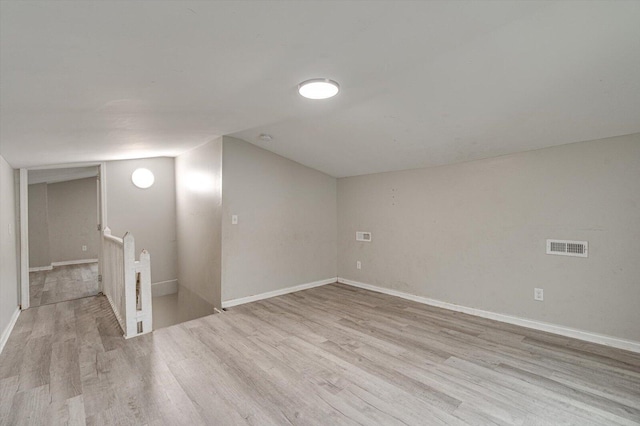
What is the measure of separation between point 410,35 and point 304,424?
2330 mm

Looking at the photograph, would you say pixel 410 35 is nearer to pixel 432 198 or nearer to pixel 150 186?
pixel 432 198

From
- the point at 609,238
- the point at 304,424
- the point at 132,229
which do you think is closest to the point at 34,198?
the point at 132,229

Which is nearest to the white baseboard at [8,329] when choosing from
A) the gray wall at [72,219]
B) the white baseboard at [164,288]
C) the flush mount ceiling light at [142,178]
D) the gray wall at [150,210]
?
the gray wall at [150,210]

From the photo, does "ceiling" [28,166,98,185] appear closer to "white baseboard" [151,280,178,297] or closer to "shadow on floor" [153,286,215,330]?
"white baseboard" [151,280,178,297]

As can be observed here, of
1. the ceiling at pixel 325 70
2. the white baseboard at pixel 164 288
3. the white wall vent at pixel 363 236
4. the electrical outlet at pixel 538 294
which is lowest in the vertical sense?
the white baseboard at pixel 164 288

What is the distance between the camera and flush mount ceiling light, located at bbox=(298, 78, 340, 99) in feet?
7.41

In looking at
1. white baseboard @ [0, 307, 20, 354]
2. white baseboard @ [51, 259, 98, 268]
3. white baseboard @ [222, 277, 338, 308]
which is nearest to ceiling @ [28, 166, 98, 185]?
white baseboard @ [0, 307, 20, 354]

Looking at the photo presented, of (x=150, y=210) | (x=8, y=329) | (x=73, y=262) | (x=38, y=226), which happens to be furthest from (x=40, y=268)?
(x=8, y=329)

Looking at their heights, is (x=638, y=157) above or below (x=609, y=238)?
above

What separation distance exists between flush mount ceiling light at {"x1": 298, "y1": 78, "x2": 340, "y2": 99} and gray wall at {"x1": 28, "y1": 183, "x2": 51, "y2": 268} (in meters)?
7.52

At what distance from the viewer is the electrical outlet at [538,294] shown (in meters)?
3.25

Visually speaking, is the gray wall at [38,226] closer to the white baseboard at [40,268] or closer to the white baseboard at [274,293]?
the white baseboard at [40,268]

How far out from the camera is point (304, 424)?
6.14 ft

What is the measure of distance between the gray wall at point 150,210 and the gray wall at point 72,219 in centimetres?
342
